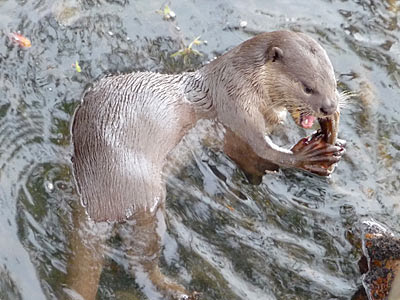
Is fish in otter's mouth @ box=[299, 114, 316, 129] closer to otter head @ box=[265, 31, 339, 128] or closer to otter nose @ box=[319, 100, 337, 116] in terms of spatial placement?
otter head @ box=[265, 31, 339, 128]

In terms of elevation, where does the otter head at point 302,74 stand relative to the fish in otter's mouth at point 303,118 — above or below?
above

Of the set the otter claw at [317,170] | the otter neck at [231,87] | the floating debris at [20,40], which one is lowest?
the otter claw at [317,170]

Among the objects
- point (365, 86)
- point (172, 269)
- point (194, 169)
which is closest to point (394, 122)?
point (365, 86)

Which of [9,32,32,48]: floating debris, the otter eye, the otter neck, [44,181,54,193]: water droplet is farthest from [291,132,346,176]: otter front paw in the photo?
[9,32,32,48]: floating debris

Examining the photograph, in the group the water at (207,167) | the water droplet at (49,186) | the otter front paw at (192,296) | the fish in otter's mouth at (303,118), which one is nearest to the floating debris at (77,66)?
the water at (207,167)

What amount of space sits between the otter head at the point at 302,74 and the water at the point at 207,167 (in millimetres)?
482

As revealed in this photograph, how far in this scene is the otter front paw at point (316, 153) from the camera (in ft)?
11.1

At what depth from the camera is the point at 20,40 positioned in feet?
12.7

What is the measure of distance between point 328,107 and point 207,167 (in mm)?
738

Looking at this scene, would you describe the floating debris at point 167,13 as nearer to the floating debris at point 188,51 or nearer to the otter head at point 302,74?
the floating debris at point 188,51

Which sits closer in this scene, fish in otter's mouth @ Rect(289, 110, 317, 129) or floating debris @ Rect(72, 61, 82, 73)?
fish in otter's mouth @ Rect(289, 110, 317, 129)

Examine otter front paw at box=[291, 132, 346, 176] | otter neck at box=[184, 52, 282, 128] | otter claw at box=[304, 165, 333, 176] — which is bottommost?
otter claw at box=[304, 165, 333, 176]

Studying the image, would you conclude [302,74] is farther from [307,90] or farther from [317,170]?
[317,170]

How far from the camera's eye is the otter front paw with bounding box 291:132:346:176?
338 cm
